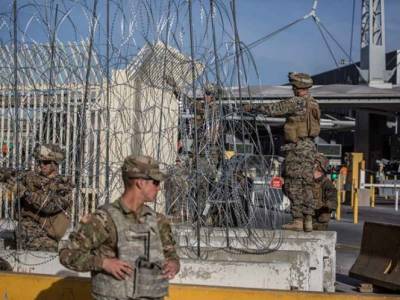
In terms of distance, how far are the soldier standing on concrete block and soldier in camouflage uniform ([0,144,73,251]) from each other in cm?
214

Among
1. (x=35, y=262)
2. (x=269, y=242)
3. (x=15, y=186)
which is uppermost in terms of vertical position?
(x=15, y=186)

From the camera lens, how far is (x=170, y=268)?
3381mm

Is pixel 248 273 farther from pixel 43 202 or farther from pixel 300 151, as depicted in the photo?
pixel 300 151

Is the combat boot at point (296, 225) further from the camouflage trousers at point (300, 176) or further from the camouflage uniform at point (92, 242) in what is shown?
the camouflage uniform at point (92, 242)

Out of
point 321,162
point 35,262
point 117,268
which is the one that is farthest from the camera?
point 321,162

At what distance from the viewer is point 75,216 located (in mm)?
7641

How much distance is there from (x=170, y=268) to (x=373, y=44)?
110ft

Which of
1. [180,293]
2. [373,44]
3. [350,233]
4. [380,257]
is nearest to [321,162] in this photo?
[380,257]

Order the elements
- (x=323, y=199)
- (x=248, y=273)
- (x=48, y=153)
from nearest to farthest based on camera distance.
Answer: (x=248, y=273) → (x=48, y=153) → (x=323, y=199)

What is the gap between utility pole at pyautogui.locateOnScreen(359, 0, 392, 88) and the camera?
1318 inches

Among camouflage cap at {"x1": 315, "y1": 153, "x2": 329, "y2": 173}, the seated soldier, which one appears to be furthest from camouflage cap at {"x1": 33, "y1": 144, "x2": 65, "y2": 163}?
the seated soldier

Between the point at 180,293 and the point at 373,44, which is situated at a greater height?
the point at 373,44

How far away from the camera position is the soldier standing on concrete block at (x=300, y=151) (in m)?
7.11

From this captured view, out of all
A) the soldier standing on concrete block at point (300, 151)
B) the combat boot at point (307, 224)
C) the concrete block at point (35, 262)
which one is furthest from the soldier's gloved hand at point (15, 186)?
the combat boot at point (307, 224)
